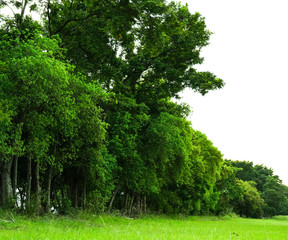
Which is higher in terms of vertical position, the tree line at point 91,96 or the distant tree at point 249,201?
the tree line at point 91,96

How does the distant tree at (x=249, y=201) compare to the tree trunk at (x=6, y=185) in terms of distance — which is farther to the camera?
the distant tree at (x=249, y=201)

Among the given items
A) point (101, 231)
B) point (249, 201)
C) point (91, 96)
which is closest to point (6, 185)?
point (91, 96)

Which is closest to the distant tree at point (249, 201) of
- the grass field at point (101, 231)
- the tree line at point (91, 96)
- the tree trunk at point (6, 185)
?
the tree line at point (91, 96)

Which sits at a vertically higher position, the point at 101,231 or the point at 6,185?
the point at 6,185

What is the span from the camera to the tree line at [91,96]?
12.5 meters

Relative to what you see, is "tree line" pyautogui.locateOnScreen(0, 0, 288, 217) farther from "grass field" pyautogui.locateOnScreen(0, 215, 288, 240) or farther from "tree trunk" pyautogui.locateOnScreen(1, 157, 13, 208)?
"grass field" pyautogui.locateOnScreen(0, 215, 288, 240)

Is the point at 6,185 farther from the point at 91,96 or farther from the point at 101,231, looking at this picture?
the point at 101,231

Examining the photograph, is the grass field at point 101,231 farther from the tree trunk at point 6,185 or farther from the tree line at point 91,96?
the tree line at point 91,96

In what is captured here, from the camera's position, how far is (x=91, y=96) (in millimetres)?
16188

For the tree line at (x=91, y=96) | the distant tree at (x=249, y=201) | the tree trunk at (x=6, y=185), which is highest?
the tree line at (x=91, y=96)

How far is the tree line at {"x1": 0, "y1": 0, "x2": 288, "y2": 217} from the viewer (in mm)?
12531

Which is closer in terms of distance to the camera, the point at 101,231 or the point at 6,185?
the point at 101,231

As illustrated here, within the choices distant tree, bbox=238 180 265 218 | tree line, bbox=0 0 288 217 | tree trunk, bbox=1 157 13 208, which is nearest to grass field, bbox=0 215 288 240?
tree trunk, bbox=1 157 13 208

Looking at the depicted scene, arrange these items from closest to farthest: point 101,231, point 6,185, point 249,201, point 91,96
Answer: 1. point 101,231
2. point 6,185
3. point 91,96
4. point 249,201
